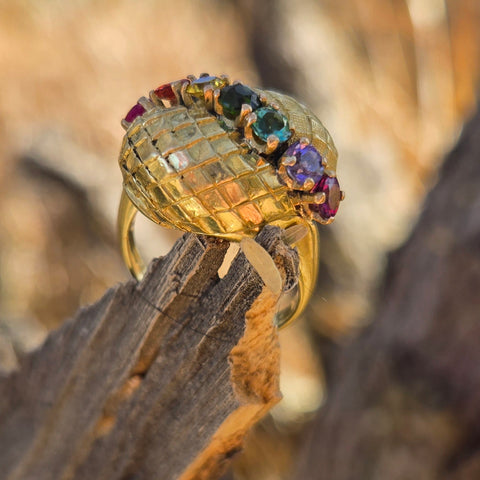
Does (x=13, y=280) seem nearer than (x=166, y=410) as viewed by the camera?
→ No

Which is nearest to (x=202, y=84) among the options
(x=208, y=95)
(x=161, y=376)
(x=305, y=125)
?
(x=208, y=95)

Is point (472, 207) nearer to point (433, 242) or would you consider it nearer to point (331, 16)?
point (433, 242)

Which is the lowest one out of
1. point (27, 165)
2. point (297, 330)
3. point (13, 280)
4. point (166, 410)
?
point (166, 410)

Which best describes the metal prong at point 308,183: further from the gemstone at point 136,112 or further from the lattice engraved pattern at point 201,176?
the gemstone at point 136,112

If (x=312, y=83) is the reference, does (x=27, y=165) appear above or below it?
below

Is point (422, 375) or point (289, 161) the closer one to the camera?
point (289, 161)

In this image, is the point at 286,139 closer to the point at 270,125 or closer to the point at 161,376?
the point at 270,125

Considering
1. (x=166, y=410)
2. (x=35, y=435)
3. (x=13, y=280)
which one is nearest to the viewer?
(x=166, y=410)

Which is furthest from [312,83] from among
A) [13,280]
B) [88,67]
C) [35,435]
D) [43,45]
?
[35,435]
